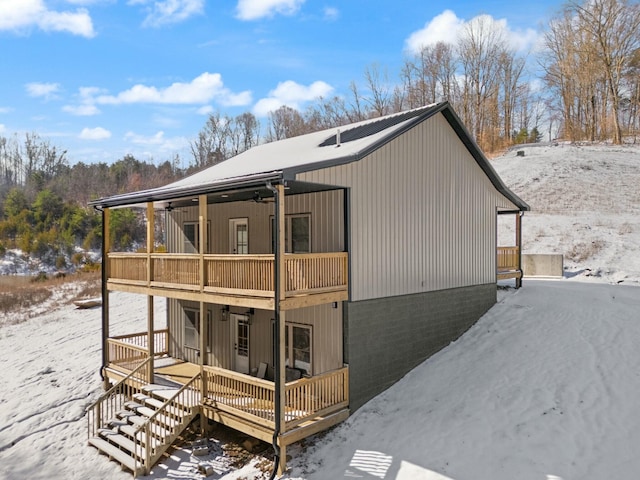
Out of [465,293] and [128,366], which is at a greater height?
[465,293]

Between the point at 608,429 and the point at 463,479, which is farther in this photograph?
the point at 608,429

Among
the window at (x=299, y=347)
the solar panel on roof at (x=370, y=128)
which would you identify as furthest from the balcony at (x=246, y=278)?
the solar panel on roof at (x=370, y=128)

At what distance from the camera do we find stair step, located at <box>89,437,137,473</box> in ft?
33.7

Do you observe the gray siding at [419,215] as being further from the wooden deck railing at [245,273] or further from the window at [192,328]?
the window at [192,328]

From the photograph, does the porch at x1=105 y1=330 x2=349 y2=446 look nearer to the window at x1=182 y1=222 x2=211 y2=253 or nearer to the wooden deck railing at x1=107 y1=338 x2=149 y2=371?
the wooden deck railing at x1=107 y1=338 x2=149 y2=371

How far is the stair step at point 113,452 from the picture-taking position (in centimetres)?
1027

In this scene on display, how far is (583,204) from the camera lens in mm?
30453

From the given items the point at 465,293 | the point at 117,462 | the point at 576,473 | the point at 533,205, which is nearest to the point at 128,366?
the point at 117,462

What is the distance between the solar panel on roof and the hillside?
12.6m

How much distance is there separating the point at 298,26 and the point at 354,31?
5.36 metres

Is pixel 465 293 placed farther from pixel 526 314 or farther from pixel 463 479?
pixel 463 479

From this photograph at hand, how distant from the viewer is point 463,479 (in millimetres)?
8555

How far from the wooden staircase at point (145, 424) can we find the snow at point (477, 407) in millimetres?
328

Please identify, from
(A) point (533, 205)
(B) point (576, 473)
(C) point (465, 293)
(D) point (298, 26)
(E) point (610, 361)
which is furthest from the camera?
(A) point (533, 205)
